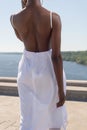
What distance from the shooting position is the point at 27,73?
275 centimetres

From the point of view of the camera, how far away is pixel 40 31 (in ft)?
8.77

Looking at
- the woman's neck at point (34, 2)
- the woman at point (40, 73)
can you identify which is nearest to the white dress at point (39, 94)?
the woman at point (40, 73)

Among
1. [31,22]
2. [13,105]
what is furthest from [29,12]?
[13,105]

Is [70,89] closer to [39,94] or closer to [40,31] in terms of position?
[39,94]

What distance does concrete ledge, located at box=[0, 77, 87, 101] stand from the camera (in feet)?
22.1

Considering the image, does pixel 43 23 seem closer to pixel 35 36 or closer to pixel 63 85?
pixel 35 36

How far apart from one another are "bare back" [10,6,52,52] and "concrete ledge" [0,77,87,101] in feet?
13.3

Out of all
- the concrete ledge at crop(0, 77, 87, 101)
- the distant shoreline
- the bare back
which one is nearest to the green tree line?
the distant shoreline

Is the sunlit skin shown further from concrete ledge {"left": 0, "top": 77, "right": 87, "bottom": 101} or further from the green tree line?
the green tree line

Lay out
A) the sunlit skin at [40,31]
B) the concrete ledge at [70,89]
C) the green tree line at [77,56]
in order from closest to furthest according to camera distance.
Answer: the sunlit skin at [40,31] → the concrete ledge at [70,89] → the green tree line at [77,56]

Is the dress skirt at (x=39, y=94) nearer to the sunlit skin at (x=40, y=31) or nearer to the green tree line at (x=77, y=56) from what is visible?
the sunlit skin at (x=40, y=31)

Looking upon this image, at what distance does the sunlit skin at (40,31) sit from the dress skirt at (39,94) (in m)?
0.05

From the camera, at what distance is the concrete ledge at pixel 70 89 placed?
675 centimetres

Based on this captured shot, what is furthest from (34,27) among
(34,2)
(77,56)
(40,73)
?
(77,56)
